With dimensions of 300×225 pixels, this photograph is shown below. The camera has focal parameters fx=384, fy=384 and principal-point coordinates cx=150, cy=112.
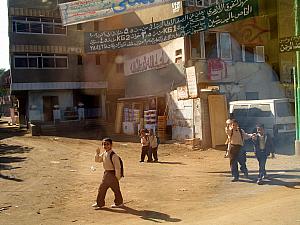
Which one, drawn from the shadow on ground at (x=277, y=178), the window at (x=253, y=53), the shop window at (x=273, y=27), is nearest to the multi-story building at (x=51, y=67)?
the window at (x=253, y=53)

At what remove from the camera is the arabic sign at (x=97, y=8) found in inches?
569

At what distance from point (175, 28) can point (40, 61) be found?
1762 cm

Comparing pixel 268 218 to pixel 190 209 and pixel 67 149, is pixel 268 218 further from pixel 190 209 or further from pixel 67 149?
pixel 67 149

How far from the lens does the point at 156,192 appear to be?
9086 millimetres

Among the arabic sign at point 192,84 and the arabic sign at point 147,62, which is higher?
the arabic sign at point 147,62

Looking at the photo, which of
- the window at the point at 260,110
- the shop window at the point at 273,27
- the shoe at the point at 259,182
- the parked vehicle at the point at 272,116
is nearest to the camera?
the shoe at the point at 259,182

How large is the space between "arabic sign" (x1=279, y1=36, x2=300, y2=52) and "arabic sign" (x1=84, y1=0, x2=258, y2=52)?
1.43 m

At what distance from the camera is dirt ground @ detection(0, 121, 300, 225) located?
22.6ft

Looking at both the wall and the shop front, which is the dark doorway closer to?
the wall

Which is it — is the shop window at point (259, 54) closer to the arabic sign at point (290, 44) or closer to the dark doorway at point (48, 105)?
the arabic sign at point (290, 44)

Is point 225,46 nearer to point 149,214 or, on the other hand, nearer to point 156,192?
point 156,192

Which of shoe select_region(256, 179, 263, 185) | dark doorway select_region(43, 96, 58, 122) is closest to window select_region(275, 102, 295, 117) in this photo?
shoe select_region(256, 179, 263, 185)

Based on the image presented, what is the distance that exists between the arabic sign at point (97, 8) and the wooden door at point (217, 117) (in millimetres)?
4937

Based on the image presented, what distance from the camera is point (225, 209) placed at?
7.16 meters
